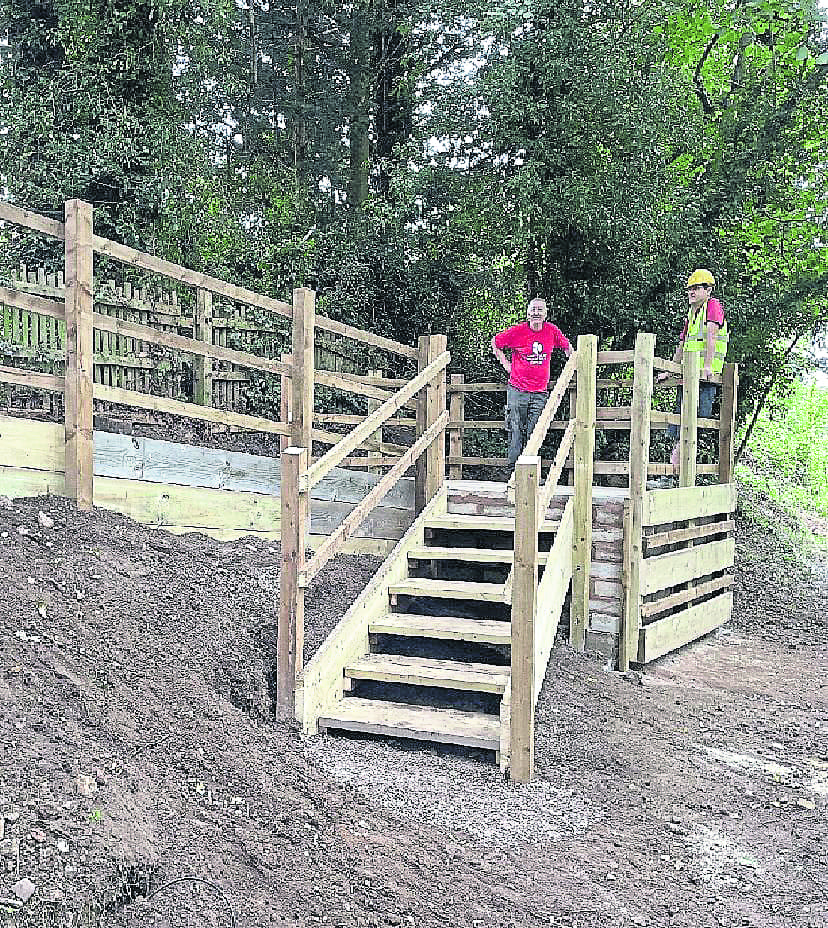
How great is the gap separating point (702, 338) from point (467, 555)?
3.37 metres

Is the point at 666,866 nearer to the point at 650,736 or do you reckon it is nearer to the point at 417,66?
the point at 650,736

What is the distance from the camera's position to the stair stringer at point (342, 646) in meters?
5.35

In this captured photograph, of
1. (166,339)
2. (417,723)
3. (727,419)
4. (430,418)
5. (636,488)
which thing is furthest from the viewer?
(727,419)

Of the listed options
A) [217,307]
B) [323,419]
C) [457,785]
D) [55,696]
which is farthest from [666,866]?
[217,307]

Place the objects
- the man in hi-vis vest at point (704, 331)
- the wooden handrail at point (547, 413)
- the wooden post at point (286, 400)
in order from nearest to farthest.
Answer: the wooden handrail at point (547, 413), the wooden post at point (286, 400), the man in hi-vis vest at point (704, 331)

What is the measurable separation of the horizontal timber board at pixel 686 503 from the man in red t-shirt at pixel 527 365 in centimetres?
122

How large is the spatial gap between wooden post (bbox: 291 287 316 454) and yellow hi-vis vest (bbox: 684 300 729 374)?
3508 millimetres

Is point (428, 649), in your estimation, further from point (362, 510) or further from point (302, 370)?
point (302, 370)

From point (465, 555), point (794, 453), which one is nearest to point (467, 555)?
point (465, 555)

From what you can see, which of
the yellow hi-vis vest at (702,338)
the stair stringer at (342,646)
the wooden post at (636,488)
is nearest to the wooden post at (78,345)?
the stair stringer at (342,646)

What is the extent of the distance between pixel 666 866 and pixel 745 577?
27.1ft

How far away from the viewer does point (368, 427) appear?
242 inches

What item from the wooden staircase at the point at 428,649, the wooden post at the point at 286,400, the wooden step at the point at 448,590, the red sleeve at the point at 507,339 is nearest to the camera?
the wooden staircase at the point at 428,649

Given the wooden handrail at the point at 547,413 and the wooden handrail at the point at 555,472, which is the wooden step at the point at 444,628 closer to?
the wooden handrail at the point at 555,472
